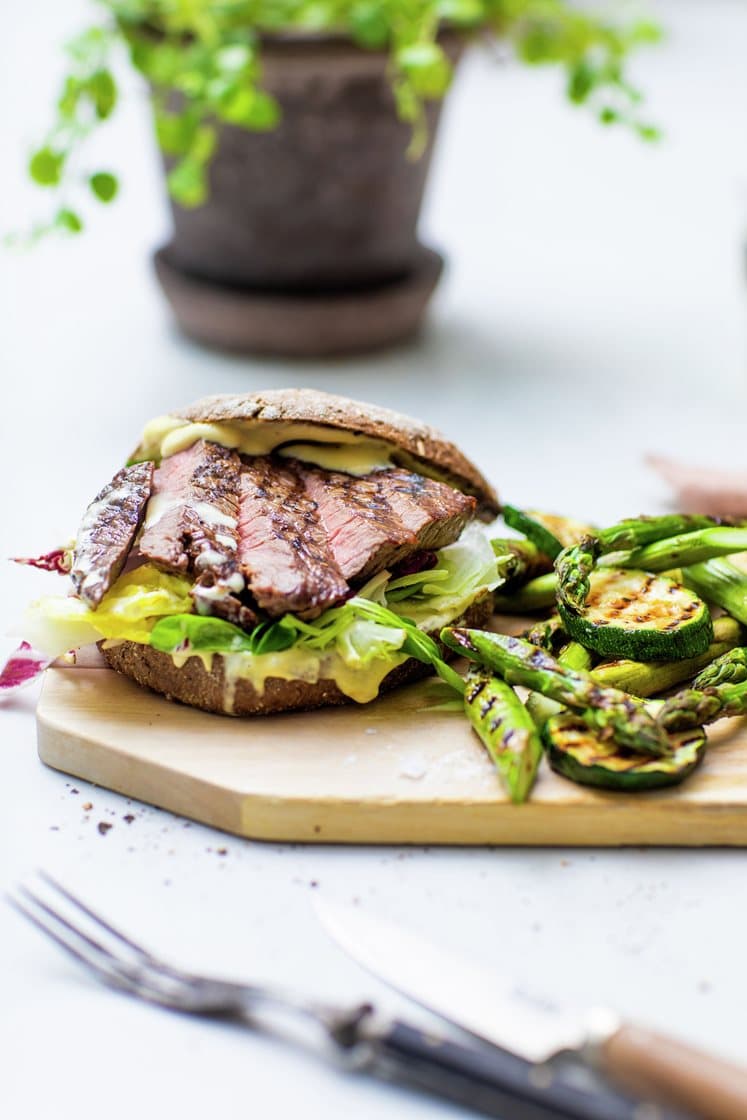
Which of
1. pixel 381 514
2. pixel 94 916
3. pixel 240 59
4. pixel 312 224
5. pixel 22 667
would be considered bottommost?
pixel 94 916

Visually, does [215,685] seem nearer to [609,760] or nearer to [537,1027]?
[609,760]

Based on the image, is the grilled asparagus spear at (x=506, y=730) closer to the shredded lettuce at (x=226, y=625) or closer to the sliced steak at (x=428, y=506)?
the shredded lettuce at (x=226, y=625)

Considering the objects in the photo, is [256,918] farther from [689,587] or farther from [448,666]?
[689,587]

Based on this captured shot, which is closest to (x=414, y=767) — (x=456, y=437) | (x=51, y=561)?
(x=51, y=561)

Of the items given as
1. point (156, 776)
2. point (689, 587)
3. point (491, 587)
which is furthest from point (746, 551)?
point (156, 776)

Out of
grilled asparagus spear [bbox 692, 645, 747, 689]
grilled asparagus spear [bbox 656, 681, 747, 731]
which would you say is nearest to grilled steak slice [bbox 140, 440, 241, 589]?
grilled asparagus spear [bbox 656, 681, 747, 731]

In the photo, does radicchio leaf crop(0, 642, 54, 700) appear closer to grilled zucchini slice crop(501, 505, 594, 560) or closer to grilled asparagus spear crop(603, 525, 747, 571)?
grilled zucchini slice crop(501, 505, 594, 560)
